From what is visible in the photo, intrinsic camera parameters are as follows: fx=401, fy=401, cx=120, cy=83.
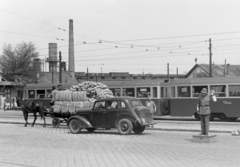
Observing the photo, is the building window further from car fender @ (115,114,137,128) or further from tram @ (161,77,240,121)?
car fender @ (115,114,137,128)

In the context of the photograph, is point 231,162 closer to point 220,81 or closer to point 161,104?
point 220,81

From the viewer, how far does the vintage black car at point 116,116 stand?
17.0 metres

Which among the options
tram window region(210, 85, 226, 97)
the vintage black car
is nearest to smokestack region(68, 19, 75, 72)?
tram window region(210, 85, 226, 97)

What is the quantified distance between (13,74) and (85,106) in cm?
6117

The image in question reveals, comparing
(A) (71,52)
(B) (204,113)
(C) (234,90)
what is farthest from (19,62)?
(B) (204,113)

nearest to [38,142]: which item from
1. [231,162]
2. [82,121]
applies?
[82,121]

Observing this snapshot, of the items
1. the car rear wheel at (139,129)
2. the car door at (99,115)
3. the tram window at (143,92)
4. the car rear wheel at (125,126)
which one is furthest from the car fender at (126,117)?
the tram window at (143,92)

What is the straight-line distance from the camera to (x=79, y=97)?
68.9 ft

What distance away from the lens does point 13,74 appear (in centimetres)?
7875

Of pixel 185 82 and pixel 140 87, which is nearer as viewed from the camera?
pixel 185 82

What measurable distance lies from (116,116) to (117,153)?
593 cm

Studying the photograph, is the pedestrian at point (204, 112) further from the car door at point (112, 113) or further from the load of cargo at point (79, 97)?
the load of cargo at point (79, 97)

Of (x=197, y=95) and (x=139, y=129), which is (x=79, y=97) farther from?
(x=197, y=95)

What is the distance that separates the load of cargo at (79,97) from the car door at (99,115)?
2845 mm
